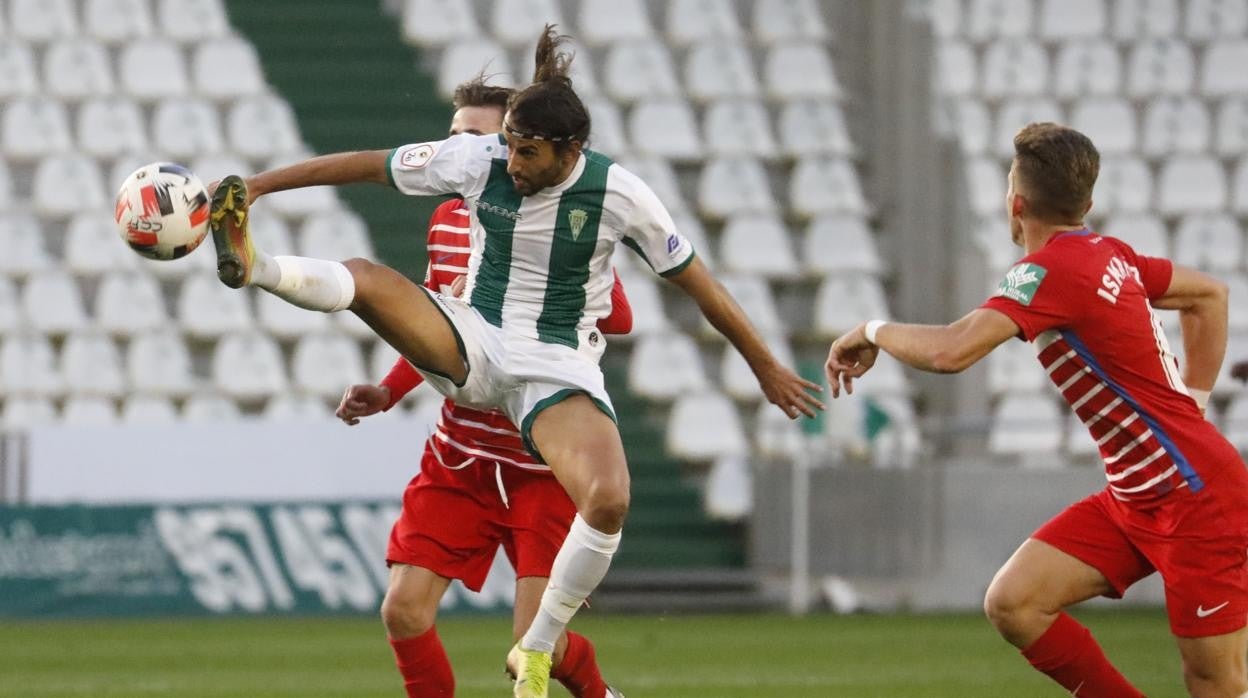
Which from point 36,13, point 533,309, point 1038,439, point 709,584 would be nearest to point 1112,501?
point 533,309

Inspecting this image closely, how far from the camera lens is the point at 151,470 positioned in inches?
540

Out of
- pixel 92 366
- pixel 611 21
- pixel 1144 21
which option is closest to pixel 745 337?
pixel 92 366

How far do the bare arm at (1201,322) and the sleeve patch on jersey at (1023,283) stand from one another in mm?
554

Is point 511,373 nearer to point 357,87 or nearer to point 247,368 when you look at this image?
point 247,368

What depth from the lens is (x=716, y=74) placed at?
1653 cm

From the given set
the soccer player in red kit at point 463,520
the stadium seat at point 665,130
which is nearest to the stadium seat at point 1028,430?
the stadium seat at point 665,130

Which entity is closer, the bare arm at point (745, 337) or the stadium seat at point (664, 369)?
the bare arm at point (745, 337)

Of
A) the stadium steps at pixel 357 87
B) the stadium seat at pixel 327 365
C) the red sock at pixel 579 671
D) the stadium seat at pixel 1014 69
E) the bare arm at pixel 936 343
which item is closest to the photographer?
the bare arm at pixel 936 343

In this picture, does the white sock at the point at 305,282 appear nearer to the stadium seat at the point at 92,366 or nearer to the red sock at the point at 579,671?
the red sock at the point at 579,671

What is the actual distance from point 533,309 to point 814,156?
35.7ft

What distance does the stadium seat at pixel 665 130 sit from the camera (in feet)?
52.9

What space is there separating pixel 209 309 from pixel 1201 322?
1066cm

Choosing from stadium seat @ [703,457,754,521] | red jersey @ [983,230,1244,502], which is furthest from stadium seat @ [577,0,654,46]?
red jersey @ [983,230,1244,502]

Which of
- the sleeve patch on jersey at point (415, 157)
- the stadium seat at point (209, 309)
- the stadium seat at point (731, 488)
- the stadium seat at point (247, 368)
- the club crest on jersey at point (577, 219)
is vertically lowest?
the stadium seat at point (731, 488)
